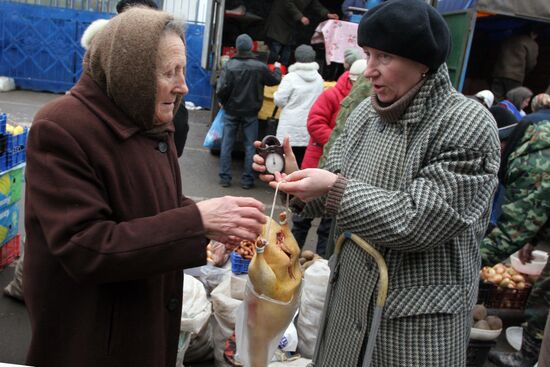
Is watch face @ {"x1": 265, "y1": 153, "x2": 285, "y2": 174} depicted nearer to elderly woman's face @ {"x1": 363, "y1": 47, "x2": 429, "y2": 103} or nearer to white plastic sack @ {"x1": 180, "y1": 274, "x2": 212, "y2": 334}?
elderly woman's face @ {"x1": 363, "y1": 47, "x2": 429, "y2": 103}

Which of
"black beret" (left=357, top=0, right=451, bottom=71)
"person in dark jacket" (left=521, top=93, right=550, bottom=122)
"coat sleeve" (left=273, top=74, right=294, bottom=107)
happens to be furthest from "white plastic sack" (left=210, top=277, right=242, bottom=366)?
"coat sleeve" (left=273, top=74, right=294, bottom=107)

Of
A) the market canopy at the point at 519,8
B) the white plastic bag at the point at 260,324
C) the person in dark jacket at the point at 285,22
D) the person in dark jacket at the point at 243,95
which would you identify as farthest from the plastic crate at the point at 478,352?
the person in dark jacket at the point at 285,22

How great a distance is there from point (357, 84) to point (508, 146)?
122 cm

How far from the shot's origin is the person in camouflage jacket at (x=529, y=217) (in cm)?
360

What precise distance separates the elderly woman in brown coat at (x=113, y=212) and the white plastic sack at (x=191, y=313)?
52.2 inches

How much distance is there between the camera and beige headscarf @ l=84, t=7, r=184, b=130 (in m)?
1.53

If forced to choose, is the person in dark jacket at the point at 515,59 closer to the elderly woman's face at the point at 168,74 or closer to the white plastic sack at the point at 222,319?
the white plastic sack at the point at 222,319

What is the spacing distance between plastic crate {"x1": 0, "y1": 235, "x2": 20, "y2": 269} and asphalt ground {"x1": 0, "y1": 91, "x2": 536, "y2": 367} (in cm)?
6

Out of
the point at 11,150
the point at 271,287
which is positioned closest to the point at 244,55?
the point at 11,150

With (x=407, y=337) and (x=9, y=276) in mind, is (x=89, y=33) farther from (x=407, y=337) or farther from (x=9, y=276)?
(x=407, y=337)

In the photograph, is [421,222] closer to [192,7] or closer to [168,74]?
[168,74]

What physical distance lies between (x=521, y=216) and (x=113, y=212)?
120 inches

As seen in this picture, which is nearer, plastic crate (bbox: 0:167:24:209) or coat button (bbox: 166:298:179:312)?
coat button (bbox: 166:298:179:312)

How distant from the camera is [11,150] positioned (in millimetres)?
4023
